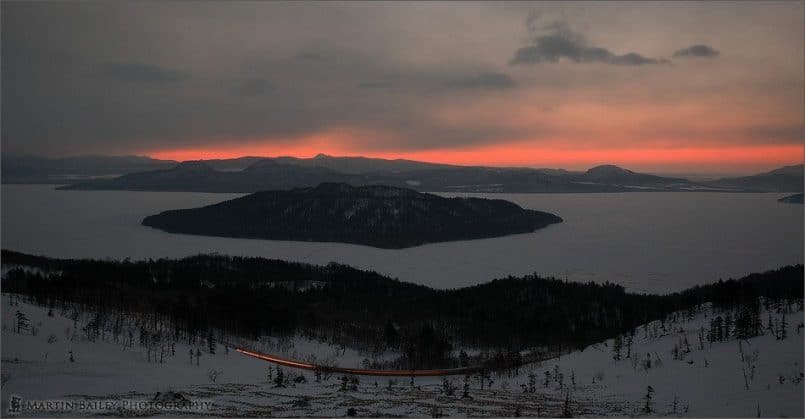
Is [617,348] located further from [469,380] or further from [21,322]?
[21,322]

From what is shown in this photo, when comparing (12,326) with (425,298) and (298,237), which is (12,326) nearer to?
(425,298)

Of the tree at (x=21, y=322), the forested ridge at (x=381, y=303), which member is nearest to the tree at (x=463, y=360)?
the forested ridge at (x=381, y=303)

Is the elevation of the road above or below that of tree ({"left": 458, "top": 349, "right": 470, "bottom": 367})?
above

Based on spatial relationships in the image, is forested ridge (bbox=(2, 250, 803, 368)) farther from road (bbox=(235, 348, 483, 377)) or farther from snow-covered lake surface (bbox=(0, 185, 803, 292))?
snow-covered lake surface (bbox=(0, 185, 803, 292))

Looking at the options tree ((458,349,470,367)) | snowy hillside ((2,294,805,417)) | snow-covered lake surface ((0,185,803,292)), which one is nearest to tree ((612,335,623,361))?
snowy hillside ((2,294,805,417))

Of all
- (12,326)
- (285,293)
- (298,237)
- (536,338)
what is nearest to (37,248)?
(298,237)

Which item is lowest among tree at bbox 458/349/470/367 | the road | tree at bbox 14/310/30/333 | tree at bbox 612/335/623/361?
tree at bbox 458/349/470/367
